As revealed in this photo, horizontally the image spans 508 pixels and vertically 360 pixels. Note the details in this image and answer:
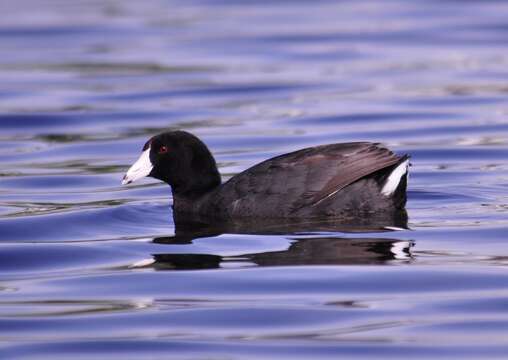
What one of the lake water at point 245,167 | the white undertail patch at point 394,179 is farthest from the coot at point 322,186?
→ the lake water at point 245,167

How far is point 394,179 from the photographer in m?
10.4

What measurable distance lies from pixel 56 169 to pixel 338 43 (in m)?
9.52

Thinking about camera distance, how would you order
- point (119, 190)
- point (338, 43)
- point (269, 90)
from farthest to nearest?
point (338, 43), point (269, 90), point (119, 190)

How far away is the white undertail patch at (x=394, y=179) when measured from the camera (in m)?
10.3

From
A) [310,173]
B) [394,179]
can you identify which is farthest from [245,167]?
[394,179]

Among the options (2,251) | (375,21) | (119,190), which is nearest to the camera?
(2,251)

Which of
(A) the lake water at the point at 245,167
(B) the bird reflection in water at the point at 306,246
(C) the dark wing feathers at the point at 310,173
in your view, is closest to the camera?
(A) the lake water at the point at 245,167

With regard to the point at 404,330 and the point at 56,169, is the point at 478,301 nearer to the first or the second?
the point at 404,330

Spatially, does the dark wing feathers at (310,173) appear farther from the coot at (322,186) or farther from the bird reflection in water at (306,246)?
the bird reflection in water at (306,246)

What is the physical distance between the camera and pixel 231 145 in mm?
14734

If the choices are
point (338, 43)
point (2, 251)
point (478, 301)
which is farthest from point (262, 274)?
point (338, 43)

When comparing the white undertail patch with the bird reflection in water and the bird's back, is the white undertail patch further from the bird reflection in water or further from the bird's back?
the bird reflection in water

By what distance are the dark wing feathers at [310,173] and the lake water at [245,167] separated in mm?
576

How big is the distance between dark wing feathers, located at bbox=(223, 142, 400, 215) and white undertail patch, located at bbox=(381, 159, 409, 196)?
0.11m
